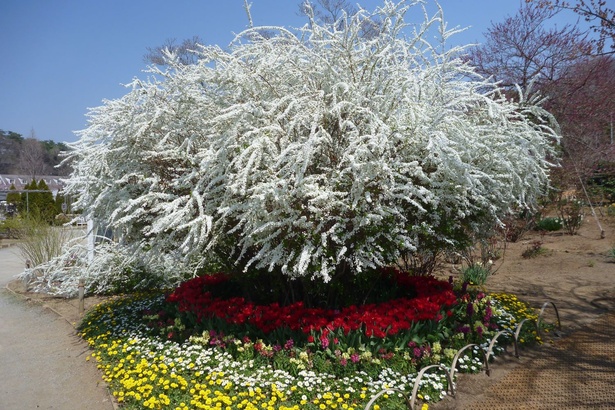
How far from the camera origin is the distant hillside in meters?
47.9

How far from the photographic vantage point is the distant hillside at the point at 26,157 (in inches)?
1885

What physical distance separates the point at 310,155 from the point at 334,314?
1.58 meters

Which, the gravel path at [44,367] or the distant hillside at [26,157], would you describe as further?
the distant hillside at [26,157]

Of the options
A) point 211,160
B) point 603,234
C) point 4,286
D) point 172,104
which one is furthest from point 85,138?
point 603,234

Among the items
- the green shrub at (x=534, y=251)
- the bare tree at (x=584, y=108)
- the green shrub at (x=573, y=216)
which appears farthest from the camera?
the green shrub at (x=573, y=216)

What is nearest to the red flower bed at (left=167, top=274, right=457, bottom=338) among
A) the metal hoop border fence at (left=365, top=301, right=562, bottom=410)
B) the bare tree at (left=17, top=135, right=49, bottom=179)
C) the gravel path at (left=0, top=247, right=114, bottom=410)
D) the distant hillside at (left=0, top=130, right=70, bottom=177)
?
the metal hoop border fence at (left=365, top=301, right=562, bottom=410)

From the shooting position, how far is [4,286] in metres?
9.05

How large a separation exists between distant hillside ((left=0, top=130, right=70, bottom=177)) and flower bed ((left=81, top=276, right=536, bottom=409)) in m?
43.6

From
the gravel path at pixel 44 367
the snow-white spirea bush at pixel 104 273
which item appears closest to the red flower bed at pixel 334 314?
the gravel path at pixel 44 367

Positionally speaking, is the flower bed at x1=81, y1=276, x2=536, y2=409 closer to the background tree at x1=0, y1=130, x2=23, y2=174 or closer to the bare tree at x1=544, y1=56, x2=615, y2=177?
the bare tree at x1=544, y1=56, x2=615, y2=177

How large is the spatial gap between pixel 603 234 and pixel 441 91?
8.17m

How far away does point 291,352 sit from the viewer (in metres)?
4.13

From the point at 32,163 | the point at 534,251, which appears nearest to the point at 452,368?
the point at 534,251

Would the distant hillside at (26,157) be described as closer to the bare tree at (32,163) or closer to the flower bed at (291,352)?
the bare tree at (32,163)
